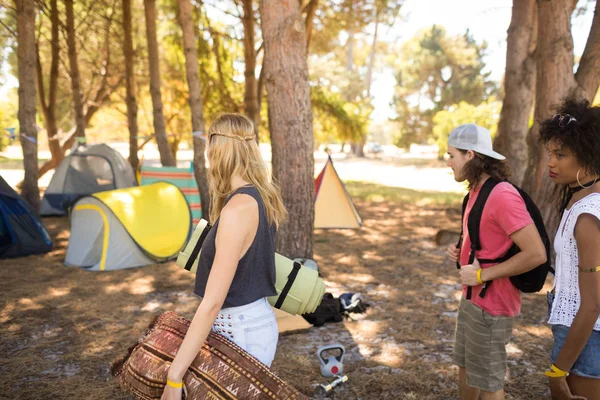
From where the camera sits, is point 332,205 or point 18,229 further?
point 332,205

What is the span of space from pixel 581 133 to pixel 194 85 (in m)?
6.94

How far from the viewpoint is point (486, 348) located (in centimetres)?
234

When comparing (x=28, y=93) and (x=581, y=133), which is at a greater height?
(x=28, y=93)

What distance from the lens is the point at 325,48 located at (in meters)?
14.6

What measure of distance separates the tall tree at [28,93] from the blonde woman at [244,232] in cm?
739

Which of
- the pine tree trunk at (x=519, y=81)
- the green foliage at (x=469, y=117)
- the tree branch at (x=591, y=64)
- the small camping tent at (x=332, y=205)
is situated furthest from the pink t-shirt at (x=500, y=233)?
the green foliage at (x=469, y=117)

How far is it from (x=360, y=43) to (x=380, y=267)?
44740 millimetres

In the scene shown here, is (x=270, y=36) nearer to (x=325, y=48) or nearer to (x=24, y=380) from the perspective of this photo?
(x=24, y=380)

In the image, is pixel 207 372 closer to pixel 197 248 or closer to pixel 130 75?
pixel 197 248

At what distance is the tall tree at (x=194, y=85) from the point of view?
7945 mm

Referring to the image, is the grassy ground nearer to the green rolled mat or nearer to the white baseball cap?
the green rolled mat

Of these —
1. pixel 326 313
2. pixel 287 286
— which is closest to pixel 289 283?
pixel 287 286

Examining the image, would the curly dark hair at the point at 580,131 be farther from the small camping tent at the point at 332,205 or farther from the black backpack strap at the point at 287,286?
the small camping tent at the point at 332,205

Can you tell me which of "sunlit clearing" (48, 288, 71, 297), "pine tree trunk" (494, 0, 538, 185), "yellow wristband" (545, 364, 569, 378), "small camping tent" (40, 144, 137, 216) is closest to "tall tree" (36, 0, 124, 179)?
"small camping tent" (40, 144, 137, 216)
